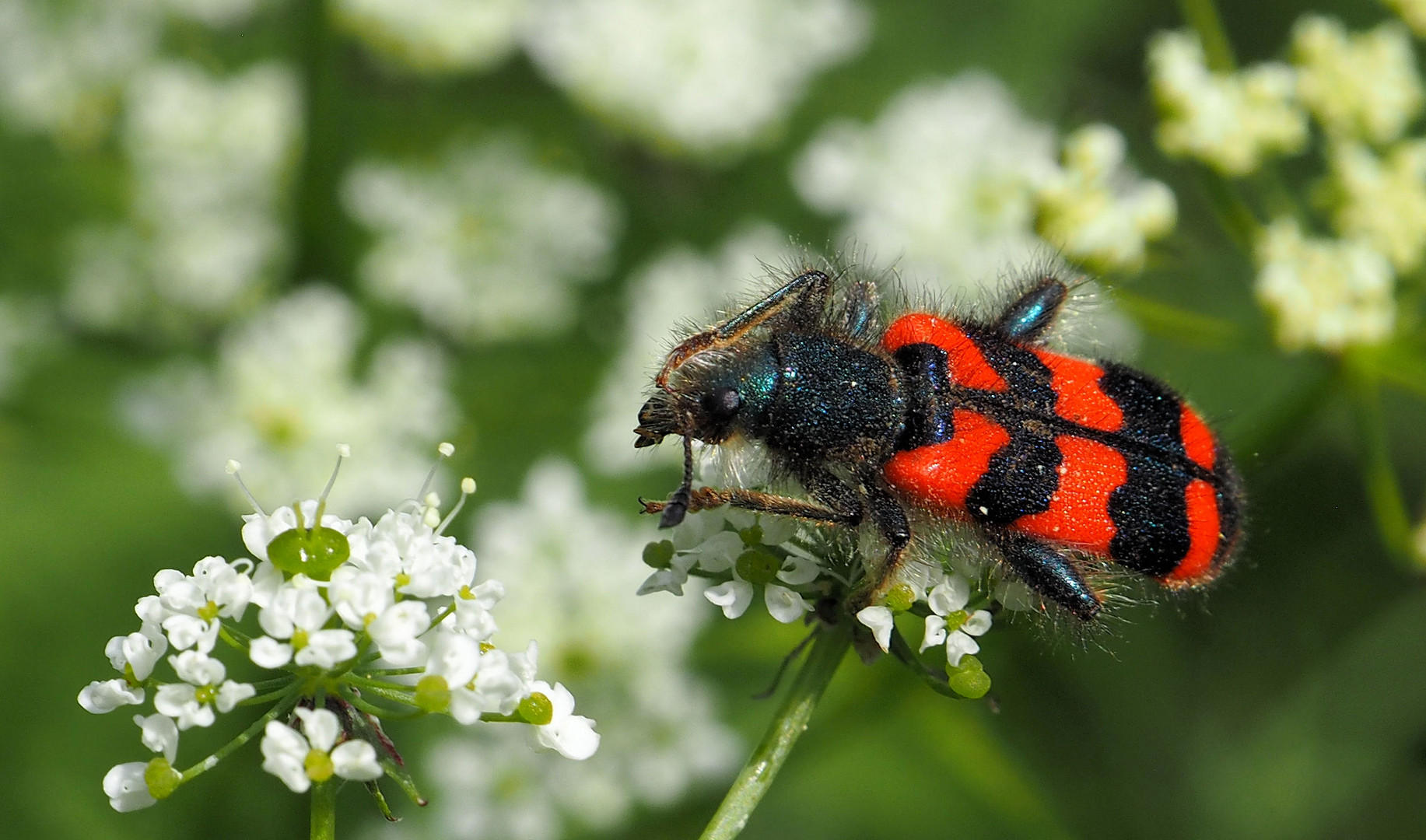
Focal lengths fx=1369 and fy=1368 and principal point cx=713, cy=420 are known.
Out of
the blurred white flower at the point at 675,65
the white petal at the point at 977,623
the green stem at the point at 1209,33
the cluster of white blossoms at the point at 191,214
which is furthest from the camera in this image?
the blurred white flower at the point at 675,65

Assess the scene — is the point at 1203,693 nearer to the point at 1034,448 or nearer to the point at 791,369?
the point at 1034,448

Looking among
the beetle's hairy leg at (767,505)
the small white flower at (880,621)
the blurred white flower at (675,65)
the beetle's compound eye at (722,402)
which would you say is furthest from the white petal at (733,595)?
the blurred white flower at (675,65)

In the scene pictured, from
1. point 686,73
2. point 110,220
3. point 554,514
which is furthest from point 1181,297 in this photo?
point 110,220

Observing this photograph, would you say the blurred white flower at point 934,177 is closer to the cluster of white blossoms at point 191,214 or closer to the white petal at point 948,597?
the cluster of white blossoms at point 191,214

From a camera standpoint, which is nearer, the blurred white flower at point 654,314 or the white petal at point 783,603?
the white petal at point 783,603

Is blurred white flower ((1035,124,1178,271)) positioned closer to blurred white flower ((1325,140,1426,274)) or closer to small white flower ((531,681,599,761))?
blurred white flower ((1325,140,1426,274))

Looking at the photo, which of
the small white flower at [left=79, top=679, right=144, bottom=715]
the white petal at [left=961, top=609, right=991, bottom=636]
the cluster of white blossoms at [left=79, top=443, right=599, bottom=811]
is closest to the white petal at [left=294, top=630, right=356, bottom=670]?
the cluster of white blossoms at [left=79, top=443, right=599, bottom=811]
